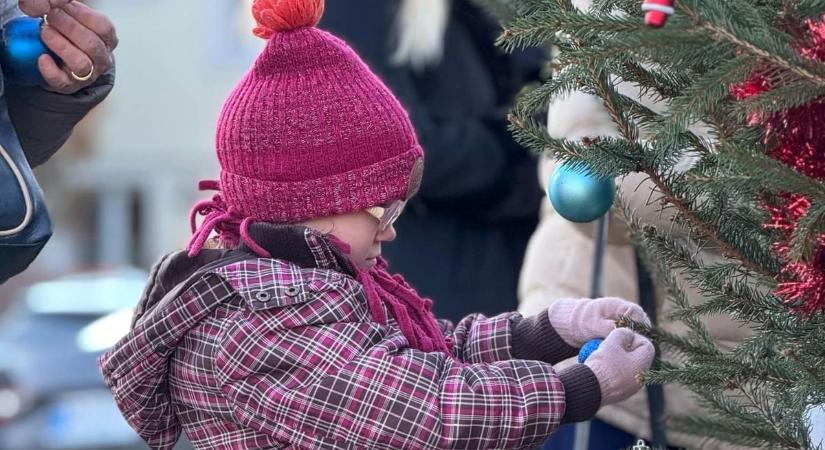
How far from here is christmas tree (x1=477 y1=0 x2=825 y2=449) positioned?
1.38 metres

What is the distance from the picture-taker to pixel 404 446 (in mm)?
1902

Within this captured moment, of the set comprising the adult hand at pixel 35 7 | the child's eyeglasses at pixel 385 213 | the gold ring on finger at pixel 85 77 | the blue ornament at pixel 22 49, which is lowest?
the child's eyeglasses at pixel 385 213

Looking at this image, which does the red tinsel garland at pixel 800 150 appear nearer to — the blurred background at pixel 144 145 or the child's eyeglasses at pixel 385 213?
the child's eyeglasses at pixel 385 213

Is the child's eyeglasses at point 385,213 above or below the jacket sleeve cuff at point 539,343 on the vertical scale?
above

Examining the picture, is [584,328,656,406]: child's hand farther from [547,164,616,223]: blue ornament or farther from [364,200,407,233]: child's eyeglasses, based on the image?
[364,200,407,233]: child's eyeglasses

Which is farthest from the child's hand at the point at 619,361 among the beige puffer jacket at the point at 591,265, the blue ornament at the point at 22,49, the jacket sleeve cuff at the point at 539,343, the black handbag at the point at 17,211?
the blue ornament at the point at 22,49

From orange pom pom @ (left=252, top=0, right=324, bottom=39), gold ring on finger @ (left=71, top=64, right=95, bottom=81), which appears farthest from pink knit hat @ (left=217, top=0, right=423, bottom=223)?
gold ring on finger @ (left=71, top=64, right=95, bottom=81)

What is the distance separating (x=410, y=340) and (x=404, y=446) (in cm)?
23

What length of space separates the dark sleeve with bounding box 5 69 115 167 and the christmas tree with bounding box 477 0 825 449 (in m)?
0.77

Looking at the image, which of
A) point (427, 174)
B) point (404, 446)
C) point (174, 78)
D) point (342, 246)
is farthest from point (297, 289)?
point (174, 78)

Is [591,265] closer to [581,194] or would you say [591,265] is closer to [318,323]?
[581,194]

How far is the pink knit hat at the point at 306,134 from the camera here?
205 centimetres

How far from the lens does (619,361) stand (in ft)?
6.37

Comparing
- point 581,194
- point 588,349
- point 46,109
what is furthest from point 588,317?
point 46,109
